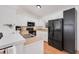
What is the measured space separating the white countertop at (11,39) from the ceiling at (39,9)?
23cm

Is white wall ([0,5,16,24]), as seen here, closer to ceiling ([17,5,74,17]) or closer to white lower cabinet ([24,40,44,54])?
ceiling ([17,5,74,17])

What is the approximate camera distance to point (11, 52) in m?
0.81

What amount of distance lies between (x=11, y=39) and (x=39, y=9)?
404 mm

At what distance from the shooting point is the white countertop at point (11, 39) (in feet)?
2.46

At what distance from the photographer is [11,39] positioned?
2.61ft

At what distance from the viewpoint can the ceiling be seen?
0.83 meters

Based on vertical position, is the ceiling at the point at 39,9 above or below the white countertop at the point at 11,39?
above

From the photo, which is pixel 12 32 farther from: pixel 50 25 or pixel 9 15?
pixel 50 25

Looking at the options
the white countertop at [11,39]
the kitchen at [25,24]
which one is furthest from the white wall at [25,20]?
the white countertop at [11,39]

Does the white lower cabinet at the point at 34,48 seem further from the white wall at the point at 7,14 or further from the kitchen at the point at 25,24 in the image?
the white wall at the point at 7,14

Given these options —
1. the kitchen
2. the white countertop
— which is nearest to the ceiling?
the kitchen

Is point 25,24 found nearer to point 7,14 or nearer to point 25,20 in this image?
point 25,20
